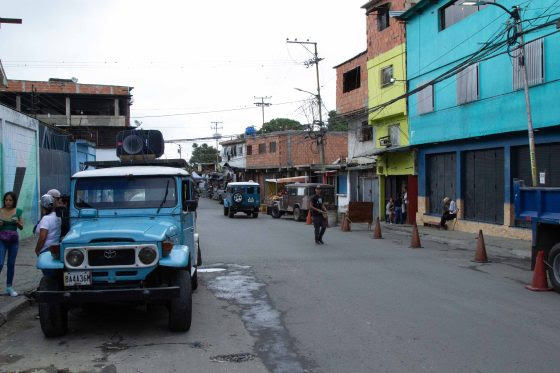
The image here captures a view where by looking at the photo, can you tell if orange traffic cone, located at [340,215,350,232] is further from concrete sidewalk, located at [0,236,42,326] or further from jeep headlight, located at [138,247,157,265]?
jeep headlight, located at [138,247,157,265]

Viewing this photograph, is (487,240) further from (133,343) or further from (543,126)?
(133,343)

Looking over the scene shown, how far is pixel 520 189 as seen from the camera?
439 inches

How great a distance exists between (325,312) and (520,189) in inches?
214

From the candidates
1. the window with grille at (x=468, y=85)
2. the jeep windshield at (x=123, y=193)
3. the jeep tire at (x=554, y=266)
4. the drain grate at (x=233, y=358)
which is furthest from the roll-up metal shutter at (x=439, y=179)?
the drain grate at (x=233, y=358)

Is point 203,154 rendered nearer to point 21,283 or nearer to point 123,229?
point 21,283

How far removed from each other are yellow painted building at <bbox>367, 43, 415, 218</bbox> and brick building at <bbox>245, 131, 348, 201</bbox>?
1271 centimetres

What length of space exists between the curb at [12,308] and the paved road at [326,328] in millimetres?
140

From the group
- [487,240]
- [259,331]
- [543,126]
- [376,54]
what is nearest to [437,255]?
[487,240]

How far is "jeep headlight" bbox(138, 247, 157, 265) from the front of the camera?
22.0ft

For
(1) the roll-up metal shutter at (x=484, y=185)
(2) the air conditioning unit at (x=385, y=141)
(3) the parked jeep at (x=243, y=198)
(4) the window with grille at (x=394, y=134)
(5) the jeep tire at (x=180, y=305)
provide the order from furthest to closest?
1. (3) the parked jeep at (x=243, y=198)
2. (2) the air conditioning unit at (x=385, y=141)
3. (4) the window with grille at (x=394, y=134)
4. (1) the roll-up metal shutter at (x=484, y=185)
5. (5) the jeep tire at (x=180, y=305)

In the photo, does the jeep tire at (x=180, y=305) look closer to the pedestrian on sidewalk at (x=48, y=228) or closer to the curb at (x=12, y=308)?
the pedestrian on sidewalk at (x=48, y=228)

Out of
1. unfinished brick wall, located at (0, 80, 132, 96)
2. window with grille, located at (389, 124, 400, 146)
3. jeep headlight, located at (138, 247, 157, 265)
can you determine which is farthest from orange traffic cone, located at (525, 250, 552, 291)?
unfinished brick wall, located at (0, 80, 132, 96)

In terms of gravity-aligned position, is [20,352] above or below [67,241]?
below

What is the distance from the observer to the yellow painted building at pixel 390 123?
2866 cm
